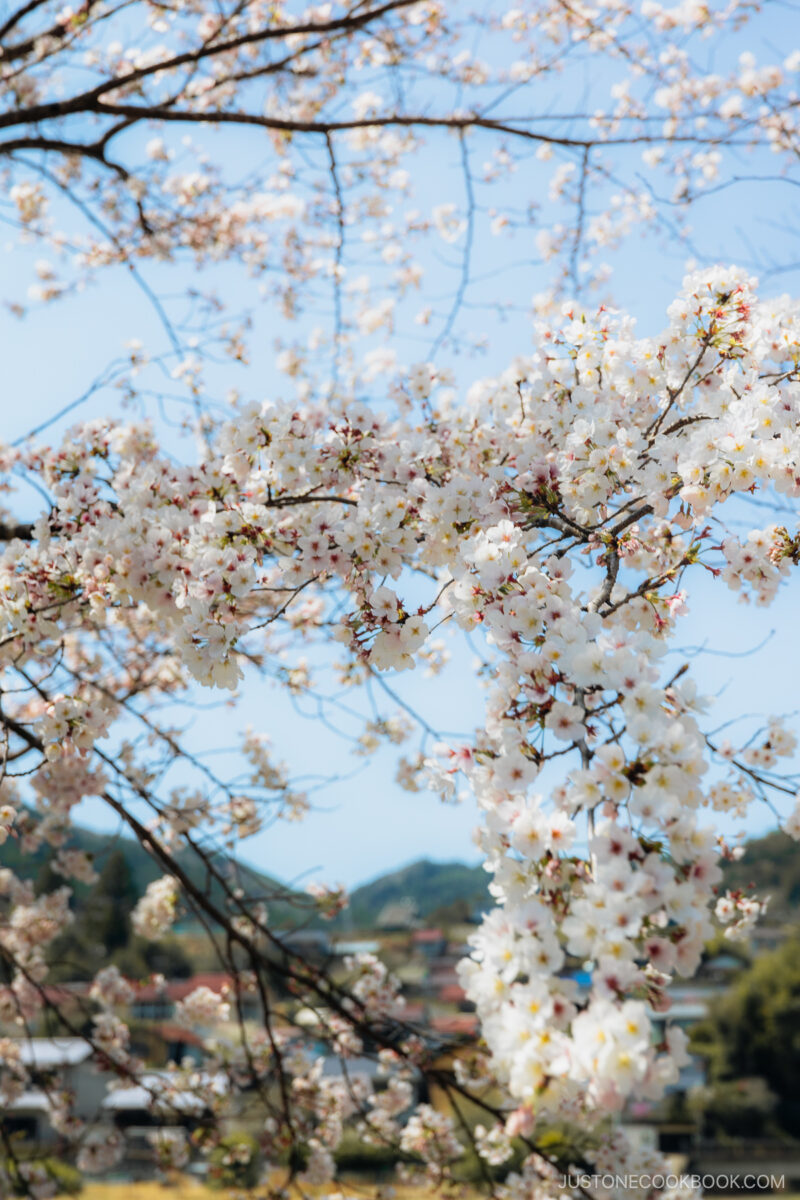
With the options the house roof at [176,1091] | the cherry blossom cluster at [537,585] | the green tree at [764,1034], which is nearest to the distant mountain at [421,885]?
the green tree at [764,1034]

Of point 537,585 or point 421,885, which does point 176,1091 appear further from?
point 421,885

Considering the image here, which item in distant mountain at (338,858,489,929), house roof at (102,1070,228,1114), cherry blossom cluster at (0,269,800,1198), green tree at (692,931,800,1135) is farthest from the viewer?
distant mountain at (338,858,489,929)

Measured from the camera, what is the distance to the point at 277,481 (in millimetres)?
2336

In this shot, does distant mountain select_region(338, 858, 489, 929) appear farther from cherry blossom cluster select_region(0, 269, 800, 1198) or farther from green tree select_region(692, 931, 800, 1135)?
cherry blossom cluster select_region(0, 269, 800, 1198)

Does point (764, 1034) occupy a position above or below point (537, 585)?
below

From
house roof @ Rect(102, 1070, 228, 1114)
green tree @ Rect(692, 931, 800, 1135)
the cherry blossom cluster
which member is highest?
the cherry blossom cluster

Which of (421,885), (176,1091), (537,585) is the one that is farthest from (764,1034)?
(537,585)

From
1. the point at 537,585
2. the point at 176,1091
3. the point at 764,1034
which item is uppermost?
the point at 537,585

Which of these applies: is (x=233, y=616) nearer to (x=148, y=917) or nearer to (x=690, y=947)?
(x=690, y=947)

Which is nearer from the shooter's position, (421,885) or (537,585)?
(537,585)

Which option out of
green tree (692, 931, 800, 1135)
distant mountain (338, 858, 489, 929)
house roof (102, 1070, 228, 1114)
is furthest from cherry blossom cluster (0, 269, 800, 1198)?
distant mountain (338, 858, 489, 929)

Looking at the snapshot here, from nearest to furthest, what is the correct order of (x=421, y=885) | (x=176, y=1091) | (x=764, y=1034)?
1. (x=176, y=1091)
2. (x=764, y=1034)
3. (x=421, y=885)

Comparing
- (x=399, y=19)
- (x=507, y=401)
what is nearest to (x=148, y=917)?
(x=507, y=401)

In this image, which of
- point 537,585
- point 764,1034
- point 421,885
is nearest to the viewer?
point 537,585
